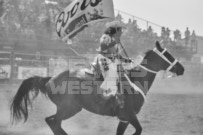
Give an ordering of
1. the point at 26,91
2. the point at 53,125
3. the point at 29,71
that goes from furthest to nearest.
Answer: the point at 29,71, the point at 26,91, the point at 53,125

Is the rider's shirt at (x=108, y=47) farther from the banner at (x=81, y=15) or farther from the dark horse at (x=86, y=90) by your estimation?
the banner at (x=81, y=15)

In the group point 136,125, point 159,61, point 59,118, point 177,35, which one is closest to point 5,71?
point 177,35

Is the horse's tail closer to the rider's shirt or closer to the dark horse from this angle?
the dark horse

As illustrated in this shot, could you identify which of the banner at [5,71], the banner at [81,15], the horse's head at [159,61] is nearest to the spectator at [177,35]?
the banner at [5,71]

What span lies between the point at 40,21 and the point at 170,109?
9.90m

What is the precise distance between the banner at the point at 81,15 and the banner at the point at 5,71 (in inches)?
413

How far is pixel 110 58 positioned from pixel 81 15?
1034 mm

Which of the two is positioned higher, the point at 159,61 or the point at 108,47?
the point at 108,47

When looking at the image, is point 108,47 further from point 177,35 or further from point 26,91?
point 177,35

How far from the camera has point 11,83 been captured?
16.6 metres

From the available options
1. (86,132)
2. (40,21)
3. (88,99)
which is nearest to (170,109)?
(86,132)

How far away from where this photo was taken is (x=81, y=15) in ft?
22.5

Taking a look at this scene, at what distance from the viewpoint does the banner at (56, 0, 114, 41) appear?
6775 millimetres

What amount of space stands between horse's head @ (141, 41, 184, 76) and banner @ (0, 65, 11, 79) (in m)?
11.1
